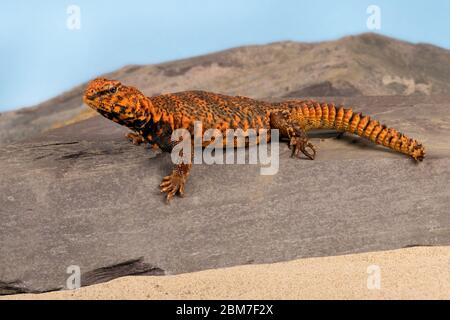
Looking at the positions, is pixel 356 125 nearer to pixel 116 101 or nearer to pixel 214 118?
pixel 214 118

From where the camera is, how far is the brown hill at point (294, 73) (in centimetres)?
1711

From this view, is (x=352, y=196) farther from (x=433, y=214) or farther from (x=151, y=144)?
(x=151, y=144)

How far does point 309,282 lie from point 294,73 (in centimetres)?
1081

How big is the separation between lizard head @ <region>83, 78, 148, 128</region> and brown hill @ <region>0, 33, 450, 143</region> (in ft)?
29.2

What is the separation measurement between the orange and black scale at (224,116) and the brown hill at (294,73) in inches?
278

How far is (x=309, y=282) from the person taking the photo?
750 cm

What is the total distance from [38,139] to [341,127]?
14.3 feet

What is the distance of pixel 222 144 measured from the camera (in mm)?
8922

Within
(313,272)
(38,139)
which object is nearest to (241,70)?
(38,139)

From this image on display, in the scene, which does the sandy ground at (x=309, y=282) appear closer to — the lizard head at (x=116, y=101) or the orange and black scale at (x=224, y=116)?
the orange and black scale at (x=224, y=116)

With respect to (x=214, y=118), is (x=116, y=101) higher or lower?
higher

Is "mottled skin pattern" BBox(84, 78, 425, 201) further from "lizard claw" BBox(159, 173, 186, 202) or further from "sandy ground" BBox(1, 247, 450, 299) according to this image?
"sandy ground" BBox(1, 247, 450, 299)

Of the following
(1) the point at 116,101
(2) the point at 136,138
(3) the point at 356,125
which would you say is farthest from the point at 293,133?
(1) the point at 116,101

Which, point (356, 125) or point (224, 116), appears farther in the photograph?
point (356, 125)
